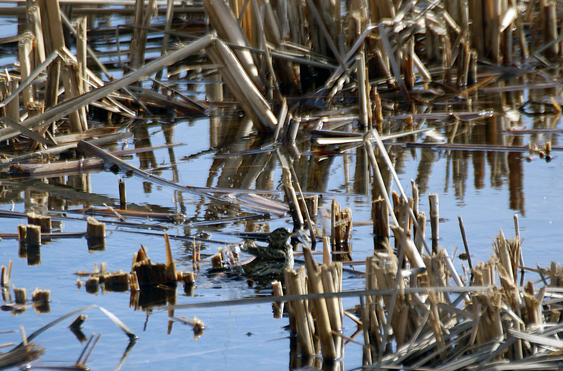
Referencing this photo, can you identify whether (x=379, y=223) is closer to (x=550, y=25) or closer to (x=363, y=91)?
(x=363, y=91)

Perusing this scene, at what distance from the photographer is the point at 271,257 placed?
3.80 m

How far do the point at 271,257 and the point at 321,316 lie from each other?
3.41ft

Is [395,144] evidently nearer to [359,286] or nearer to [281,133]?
[281,133]

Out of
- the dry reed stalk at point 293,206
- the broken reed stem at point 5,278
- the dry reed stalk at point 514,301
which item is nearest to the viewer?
the dry reed stalk at point 514,301

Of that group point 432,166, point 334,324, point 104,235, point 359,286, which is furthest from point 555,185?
point 104,235

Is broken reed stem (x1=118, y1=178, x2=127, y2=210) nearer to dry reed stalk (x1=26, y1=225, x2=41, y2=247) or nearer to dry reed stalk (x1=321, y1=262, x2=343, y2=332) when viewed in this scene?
dry reed stalk (x1=26, y1=225, x2=41, y2=247)

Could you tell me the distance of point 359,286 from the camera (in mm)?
3496

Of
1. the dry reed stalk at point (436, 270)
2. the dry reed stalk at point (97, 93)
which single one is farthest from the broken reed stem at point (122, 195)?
the dry reed stalk at point (436, 270)

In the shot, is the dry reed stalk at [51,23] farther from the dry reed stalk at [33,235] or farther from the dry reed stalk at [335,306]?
the dry reed stalk at [335,306]

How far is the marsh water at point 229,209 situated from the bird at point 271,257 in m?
0.15

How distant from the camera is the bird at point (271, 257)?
148 inches

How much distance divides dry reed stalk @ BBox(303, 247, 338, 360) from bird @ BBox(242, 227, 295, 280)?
0.94 m

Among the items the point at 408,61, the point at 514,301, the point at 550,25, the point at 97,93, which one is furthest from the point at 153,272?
the point at 550,25

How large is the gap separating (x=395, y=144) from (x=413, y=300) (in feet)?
12.3
